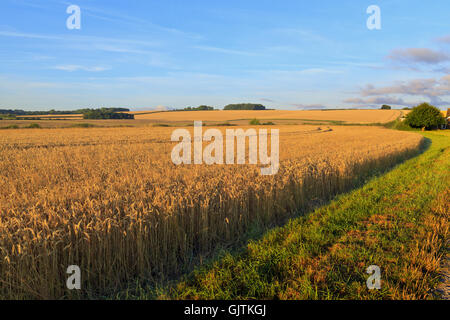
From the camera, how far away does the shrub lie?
58969 millimetres

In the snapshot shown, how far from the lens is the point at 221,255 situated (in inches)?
180

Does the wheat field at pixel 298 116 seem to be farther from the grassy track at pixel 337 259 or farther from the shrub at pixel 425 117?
the grassy track at pixel 337 259

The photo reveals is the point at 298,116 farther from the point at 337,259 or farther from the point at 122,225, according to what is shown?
the point at 122,225

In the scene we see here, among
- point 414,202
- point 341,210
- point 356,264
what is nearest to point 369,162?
point 414,202

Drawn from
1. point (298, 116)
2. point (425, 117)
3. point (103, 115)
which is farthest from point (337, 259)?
point (298, 116)

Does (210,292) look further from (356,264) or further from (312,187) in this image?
(312,187)

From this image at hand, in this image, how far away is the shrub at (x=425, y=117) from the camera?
59.0 m

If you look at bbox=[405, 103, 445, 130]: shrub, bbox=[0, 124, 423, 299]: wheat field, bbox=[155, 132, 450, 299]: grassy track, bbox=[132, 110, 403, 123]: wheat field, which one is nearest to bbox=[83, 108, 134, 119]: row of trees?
bbox=[132, 110, 403, 123]: wheat field

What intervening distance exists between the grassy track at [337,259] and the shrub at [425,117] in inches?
2616

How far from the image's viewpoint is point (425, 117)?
59219 millimetres

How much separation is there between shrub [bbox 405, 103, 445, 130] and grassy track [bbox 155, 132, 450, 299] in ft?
218

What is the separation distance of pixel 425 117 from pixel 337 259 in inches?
2789

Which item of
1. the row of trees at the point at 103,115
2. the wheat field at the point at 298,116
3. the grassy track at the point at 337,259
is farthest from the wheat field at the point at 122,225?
the row of trees at the point at 103,115

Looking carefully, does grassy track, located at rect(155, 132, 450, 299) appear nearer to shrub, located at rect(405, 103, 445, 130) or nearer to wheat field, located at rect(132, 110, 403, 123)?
shrub, located at rect(405, 103, 445, 130)
